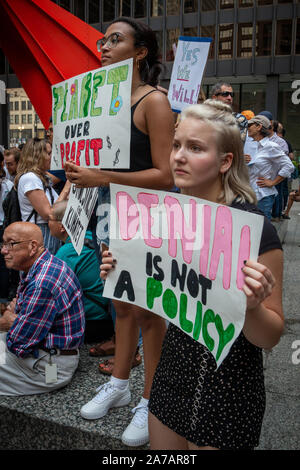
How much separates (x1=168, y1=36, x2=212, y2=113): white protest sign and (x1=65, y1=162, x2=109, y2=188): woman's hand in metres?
2.29

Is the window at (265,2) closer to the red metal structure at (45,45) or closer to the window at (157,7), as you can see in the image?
the window at (157,7)

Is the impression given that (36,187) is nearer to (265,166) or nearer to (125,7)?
(265,166)

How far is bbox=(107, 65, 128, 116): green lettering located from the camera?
198 cm

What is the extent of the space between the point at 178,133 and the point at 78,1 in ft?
111

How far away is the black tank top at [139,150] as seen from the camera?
2071mm

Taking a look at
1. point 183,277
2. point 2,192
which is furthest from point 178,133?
point 2,192

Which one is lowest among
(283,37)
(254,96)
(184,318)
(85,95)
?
(184,318)

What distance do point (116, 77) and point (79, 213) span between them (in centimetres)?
69

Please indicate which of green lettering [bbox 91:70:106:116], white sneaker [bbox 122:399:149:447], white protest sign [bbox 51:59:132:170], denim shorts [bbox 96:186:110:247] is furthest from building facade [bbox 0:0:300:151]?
white sneaker [bbox 122:399:149:447]

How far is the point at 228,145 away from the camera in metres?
1.46

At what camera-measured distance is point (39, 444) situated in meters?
2.41

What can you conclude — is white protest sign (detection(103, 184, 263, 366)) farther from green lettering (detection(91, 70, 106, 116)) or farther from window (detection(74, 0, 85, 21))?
window (detection(74, 0, 85, 21))

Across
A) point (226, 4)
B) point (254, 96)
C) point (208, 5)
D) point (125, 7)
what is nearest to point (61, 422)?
point (254, 96)

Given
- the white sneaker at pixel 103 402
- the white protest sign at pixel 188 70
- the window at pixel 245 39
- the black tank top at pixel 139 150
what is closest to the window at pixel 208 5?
the window at pixel 245 39
